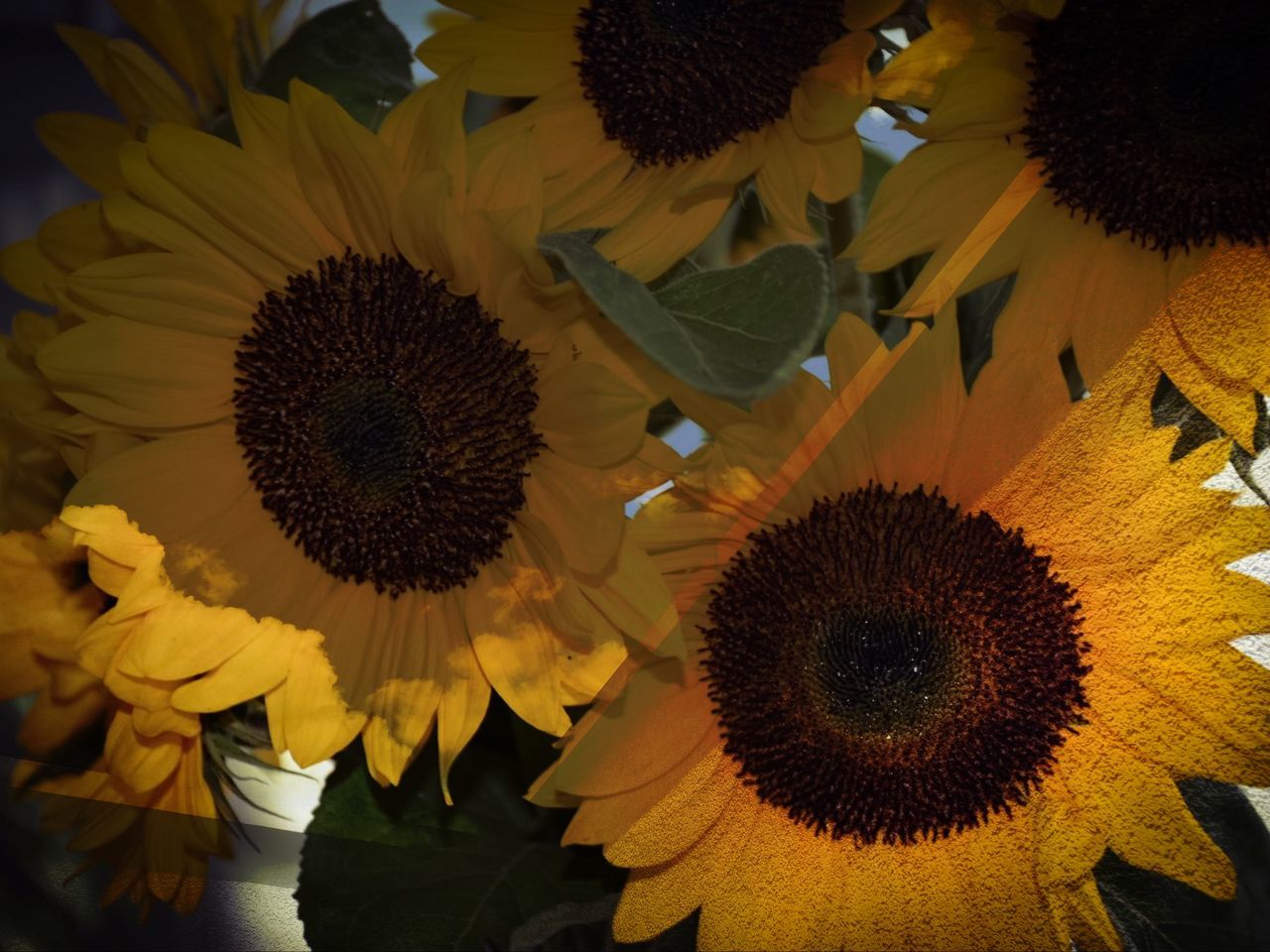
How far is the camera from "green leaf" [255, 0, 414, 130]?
1.98 feet

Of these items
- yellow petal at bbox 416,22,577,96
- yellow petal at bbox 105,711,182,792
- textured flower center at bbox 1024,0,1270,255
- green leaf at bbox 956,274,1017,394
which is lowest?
yellow petal at bbox 105,711,182,792

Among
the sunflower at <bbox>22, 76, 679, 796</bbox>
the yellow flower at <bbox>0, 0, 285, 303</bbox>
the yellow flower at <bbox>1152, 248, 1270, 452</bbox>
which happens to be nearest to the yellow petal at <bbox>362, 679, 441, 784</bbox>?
the sunflower at <bbox>22, 76, 679, 796</bbox>

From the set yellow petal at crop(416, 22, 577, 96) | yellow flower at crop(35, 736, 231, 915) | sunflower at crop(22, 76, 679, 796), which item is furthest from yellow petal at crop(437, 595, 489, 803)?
yellow petal at crop(416, 22, 577, 96)

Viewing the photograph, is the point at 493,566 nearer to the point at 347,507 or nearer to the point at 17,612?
the point at 347,507

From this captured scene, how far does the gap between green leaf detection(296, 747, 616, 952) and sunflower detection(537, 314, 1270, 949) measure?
5 centimetres

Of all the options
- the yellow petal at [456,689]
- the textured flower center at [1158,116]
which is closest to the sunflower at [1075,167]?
the textured flower center at [1158,116]

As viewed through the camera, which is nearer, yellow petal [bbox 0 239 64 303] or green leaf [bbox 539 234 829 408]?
green leaf [bbox 539 234 829 408]

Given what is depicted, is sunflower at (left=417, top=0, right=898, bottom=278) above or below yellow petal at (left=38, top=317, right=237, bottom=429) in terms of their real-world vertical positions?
above

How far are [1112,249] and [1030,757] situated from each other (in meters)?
0.20

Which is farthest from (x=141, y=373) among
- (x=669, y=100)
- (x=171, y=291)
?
(x=669, y=100)

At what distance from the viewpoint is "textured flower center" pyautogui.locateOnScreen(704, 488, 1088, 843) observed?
0.58 meters

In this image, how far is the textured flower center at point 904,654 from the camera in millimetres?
577

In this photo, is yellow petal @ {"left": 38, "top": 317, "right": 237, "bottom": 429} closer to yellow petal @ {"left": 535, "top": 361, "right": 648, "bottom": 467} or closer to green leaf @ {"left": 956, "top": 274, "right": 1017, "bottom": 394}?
yellow petal @ {"left": 535, "top": 361, "right": 648, "bottom": 467}

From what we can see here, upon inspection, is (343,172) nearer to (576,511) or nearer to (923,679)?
(576,511)
